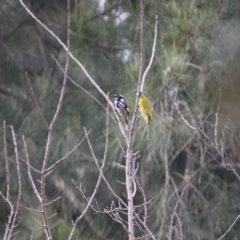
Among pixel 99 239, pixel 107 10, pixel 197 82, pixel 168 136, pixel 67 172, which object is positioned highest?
pixel 107 10

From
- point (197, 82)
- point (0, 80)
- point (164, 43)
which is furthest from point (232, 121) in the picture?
point (0, 80)

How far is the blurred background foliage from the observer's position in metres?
3.75

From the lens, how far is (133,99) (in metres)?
3.76

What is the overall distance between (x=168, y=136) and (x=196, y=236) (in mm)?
644

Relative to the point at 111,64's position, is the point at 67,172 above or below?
below

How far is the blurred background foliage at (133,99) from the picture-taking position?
3750mm

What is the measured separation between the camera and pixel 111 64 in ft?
13.7

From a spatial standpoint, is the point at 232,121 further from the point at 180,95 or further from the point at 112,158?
the point at 112,158

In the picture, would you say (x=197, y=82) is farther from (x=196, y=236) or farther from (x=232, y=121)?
(x=196, y=236)

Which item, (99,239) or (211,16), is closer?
(211,16)

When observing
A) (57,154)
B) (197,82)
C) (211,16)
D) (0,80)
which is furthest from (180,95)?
(0,80)

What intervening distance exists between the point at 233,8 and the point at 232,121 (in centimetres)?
62

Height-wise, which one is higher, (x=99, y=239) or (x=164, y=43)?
(x=164, y=43)

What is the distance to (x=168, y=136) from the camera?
12.3 feet
